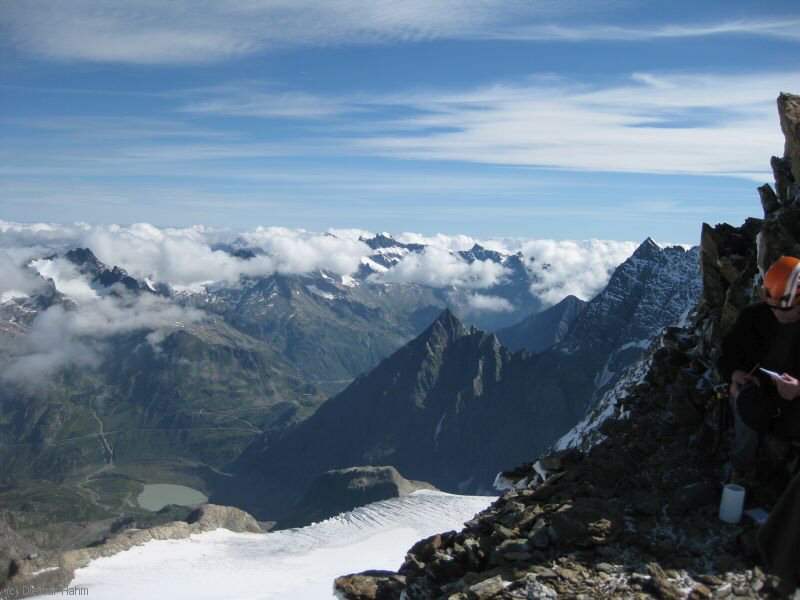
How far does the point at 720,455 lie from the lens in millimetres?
18922

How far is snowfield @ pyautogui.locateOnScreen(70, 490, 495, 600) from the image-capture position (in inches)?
1560

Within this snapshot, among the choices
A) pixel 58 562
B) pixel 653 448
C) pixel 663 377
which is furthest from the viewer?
pixel 58 562

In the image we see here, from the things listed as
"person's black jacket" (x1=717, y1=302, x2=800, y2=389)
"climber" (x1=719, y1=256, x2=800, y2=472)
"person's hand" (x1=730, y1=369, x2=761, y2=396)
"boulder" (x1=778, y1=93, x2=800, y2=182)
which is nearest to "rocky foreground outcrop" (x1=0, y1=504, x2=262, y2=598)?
"person's hand" (x1=730, y1=369, x2=761, y2=396)

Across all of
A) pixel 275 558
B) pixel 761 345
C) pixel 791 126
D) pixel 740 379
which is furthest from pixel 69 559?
pixel 791 126

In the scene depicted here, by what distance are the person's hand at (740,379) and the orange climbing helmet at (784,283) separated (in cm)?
203

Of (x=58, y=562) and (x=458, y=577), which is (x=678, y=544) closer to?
(x=458, y=577)

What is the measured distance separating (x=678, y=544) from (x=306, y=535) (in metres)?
41.5

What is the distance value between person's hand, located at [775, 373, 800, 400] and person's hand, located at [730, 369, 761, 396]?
1.53m

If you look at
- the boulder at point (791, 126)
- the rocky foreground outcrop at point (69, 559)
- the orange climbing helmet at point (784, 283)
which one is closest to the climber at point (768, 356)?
the orange climbing helmet at point (784, 283)

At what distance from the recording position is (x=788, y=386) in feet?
40.7

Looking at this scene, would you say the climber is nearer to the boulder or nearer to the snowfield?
the boulder

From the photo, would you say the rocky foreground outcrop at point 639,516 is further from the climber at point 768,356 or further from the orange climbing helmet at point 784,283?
the orange climbing helmet at point 784,283

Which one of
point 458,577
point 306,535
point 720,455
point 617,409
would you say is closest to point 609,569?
point 458,577

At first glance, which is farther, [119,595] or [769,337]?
[119,595]
